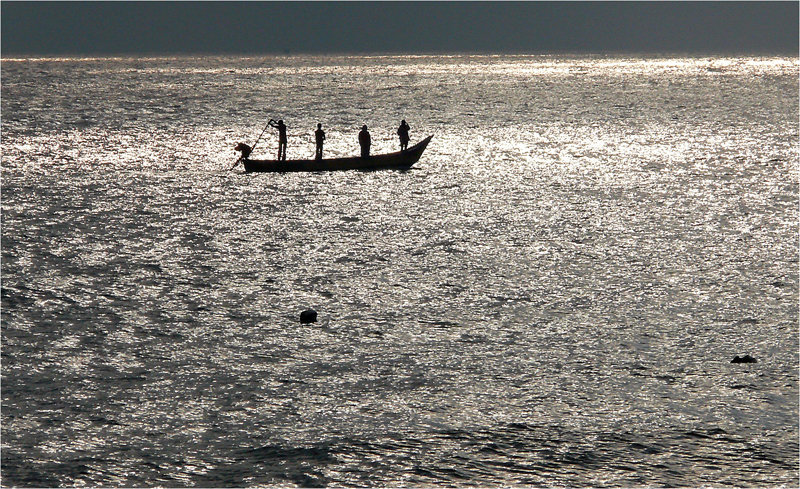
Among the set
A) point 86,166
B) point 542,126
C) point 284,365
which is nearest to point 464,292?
point 284,365

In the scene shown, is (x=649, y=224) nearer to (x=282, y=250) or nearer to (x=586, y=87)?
(x=282, y=250)

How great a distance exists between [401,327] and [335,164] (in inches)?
1043

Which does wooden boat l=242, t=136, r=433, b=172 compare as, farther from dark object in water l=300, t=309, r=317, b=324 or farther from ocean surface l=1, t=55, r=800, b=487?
dark object in water l=300, t=309, r=317, b=324

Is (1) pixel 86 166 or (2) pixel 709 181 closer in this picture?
(2) pixel 709 181

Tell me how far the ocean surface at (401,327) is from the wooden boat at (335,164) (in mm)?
653

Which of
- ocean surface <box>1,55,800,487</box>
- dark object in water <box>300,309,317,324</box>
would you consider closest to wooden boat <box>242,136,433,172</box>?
ocean surface <box>1,55,800,487</box>

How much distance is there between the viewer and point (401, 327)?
875 inches

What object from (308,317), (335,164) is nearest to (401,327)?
(308,317)

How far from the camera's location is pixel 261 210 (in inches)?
1478

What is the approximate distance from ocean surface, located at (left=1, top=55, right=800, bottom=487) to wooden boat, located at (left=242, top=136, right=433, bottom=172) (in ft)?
2.14

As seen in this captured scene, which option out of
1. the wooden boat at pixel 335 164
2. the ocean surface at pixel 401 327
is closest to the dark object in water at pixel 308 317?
the ocean surface at pixel 401 327

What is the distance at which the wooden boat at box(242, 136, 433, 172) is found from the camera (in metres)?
47.6

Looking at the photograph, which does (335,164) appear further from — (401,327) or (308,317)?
(401,327)

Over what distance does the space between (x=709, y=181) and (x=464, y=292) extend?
24.2 metres
